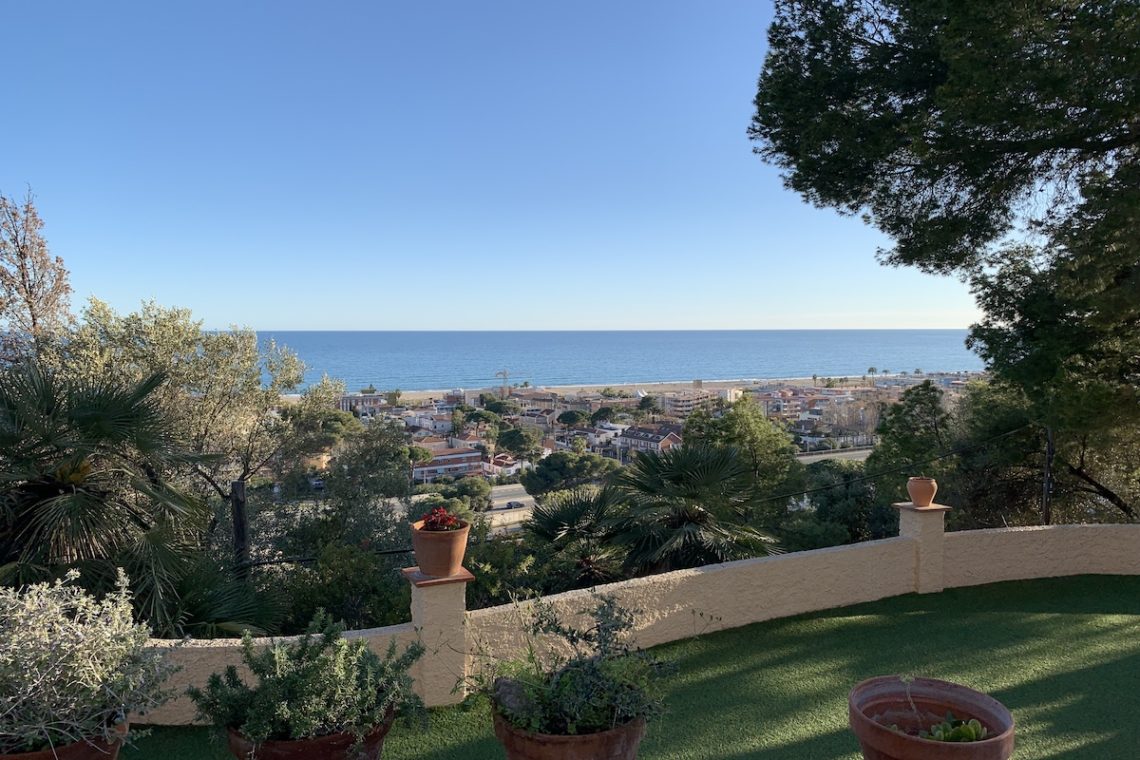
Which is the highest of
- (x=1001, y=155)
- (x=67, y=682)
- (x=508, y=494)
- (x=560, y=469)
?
(x=1001, y=155)

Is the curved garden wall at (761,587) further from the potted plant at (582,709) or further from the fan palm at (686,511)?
the potted plant at (582,709)

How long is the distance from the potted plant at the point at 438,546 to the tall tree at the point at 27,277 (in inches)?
508

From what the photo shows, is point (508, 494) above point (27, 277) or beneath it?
beneath

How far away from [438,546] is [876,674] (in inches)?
127

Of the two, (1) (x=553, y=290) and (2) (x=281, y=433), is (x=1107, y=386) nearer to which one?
(2) (x=281, y=433)

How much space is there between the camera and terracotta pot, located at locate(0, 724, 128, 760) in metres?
2.41

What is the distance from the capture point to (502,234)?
179 ft

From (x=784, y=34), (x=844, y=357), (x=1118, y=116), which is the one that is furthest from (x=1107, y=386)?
(x=844, y=357)

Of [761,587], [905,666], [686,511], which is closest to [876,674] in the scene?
[905,666]

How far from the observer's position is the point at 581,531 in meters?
6.67

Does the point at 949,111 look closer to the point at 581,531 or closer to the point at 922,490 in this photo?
the point at 922,490

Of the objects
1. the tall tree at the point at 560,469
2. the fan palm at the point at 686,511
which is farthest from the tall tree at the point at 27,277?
the tall tree at the point at 560,469

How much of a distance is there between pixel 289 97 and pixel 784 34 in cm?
1434

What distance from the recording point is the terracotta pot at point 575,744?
2.51 m
